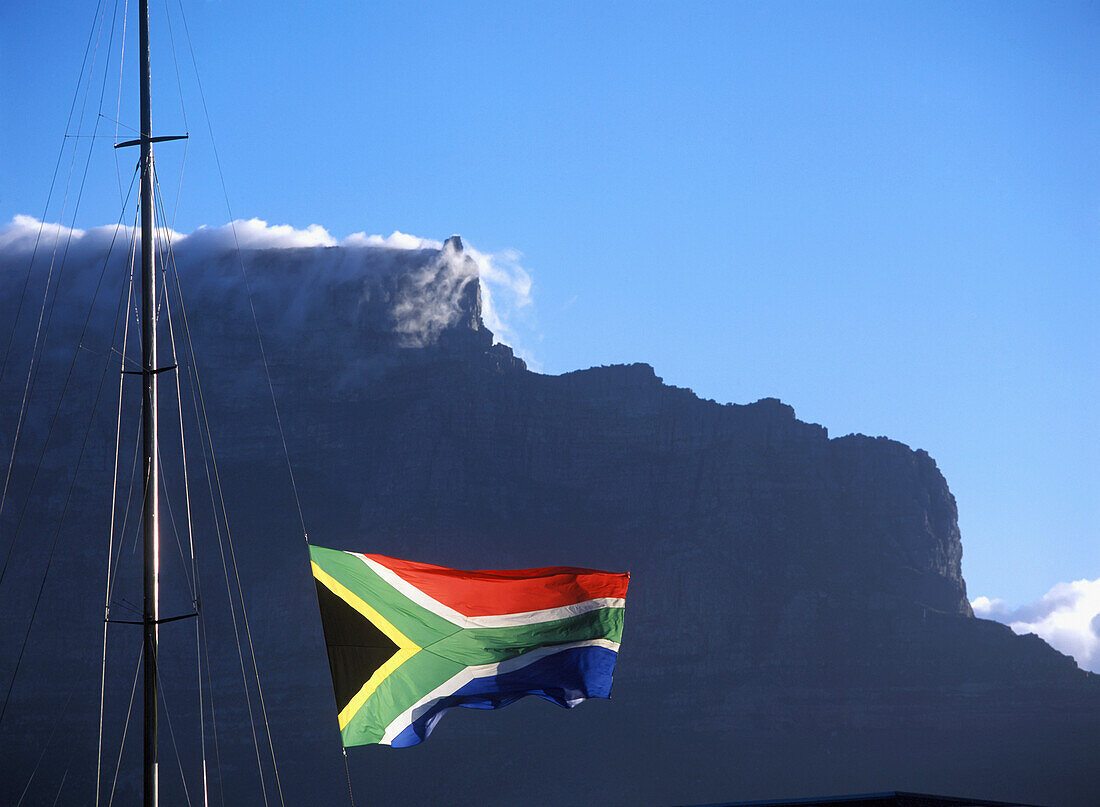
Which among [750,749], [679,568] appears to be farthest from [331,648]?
[679,568]

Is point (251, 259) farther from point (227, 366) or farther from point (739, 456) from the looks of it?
point (739, 456)

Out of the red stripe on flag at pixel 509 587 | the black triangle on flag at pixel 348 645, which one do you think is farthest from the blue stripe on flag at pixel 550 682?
the black triangle on flag at pixel 348 645

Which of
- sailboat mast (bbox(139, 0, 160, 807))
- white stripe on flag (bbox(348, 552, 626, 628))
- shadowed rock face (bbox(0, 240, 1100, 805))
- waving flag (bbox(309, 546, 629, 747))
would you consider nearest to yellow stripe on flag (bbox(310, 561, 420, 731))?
waving flag (bbox(309, 546, 629, 747))

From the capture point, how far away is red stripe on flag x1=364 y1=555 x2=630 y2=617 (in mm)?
13617

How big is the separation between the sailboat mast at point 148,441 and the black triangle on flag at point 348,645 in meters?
1.49

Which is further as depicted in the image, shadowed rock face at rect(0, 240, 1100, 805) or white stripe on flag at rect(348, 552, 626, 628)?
shadowed rock face at rect(0, 240, 1100, 805)

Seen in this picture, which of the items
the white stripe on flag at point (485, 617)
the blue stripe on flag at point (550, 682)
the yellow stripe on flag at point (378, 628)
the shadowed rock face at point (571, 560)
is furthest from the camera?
the shadowed rock face at point (571, 560)

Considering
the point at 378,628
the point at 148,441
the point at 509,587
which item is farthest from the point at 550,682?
the point at 148,441

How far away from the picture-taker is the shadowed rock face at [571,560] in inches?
4823

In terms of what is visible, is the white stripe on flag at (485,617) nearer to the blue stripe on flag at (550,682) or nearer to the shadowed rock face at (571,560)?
the blue stripe on flag at (550,682)

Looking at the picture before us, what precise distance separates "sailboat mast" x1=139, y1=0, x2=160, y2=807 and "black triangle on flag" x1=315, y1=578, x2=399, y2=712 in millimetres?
1492

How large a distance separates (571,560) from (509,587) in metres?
123

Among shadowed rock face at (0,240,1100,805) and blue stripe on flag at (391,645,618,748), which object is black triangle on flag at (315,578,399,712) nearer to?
blue stripe on flag at (391,645,618,748)

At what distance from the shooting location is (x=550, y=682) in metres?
13.7
